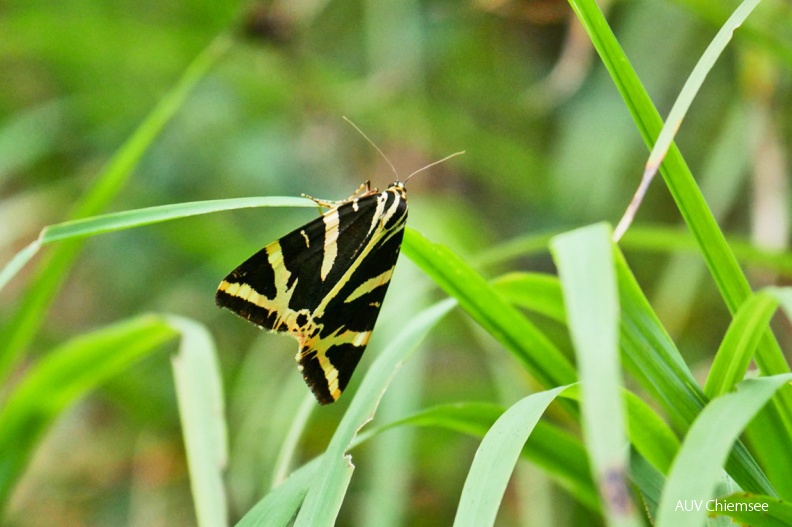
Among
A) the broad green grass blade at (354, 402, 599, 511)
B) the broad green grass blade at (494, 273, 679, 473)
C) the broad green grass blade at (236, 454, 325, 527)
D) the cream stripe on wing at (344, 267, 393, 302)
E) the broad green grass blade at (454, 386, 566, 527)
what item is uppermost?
the cream stripe on wing at (344, 267, 393, 302)

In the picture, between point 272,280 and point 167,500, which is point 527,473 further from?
point 167,500

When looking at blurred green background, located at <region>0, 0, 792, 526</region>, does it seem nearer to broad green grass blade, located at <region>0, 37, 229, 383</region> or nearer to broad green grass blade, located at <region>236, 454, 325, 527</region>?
broad green grass blade, located at <region>0, 37, 229, 383</region>

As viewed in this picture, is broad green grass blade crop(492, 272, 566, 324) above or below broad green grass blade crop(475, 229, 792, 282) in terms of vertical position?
below

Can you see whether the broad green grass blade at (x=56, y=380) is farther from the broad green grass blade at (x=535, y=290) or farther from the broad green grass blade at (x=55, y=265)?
the broad green grass blade at (x=535, y=290)

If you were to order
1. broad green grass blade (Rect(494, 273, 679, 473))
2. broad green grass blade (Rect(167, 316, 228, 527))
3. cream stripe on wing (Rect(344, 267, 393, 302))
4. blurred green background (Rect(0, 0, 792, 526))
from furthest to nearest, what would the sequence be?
blurred green background (Rect(0, 0, 792, 526))
cream stripe on wing (Rect(344, 267, 393, 302))
broad green grass blade (Rect(167, 316, 228, 527))
broad green grass blade (Rect(494, 273, 679, 473))

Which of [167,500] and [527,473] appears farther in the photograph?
[167,500]

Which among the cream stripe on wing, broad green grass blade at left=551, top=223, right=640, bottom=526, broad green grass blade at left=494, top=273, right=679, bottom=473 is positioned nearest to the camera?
broad green grass blade at left=551, top=223, right=640, bottom=526

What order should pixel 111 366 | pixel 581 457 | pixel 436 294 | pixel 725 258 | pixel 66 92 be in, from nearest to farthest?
pixel 725 258 < pixel 581 457 < pixel 111 366 < pixel 436 294 < pixel 66 92

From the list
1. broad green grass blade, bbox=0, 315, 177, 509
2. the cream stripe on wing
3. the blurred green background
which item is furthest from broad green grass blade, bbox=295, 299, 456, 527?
the blurred green background

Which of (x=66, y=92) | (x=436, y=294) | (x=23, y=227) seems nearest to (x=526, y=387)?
(x=436, y=294)
